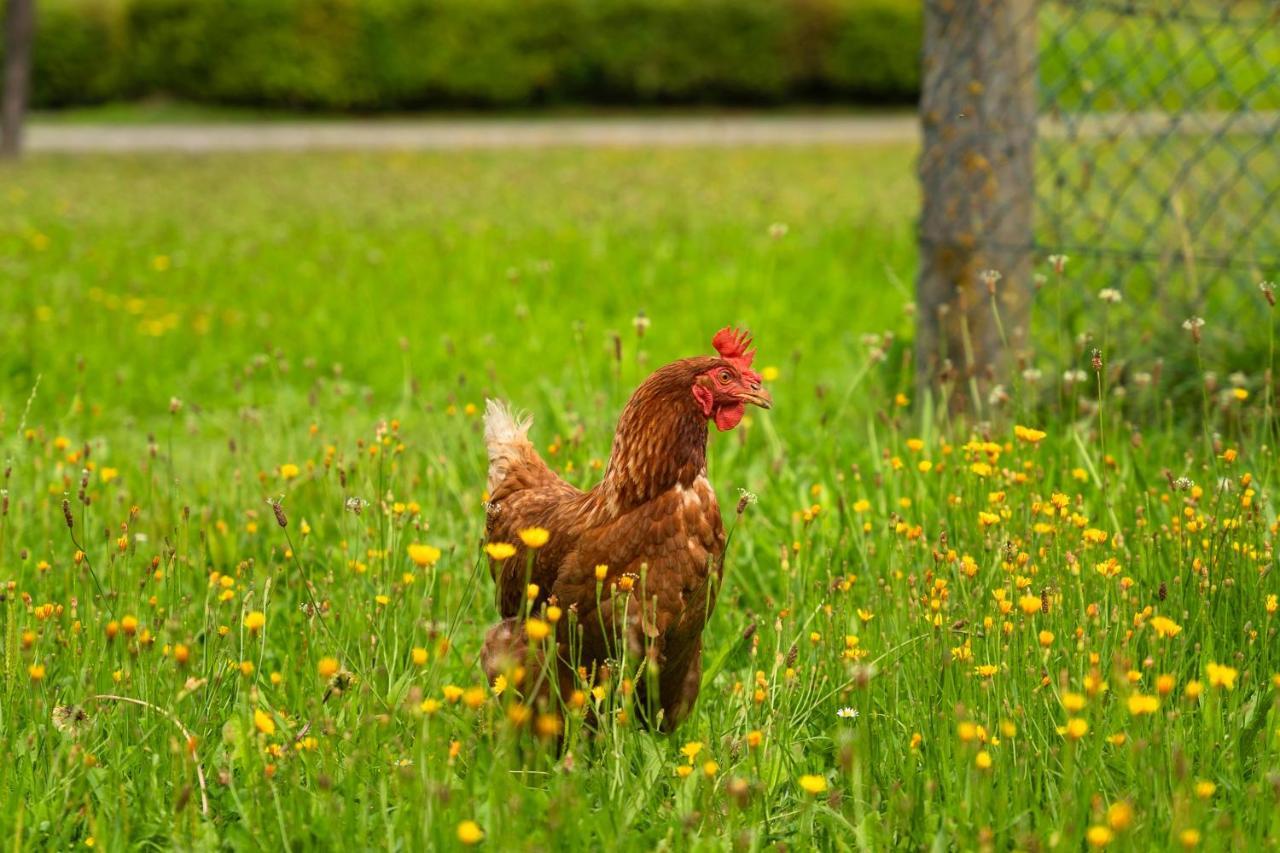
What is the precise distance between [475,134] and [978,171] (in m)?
15.6

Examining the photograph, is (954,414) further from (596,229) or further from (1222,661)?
(596,229)

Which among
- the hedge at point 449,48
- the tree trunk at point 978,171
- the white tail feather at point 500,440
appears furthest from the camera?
the hedge at point 449,48

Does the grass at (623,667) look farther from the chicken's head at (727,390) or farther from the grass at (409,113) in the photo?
the grass at (409,113)

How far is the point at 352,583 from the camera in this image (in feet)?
10.8

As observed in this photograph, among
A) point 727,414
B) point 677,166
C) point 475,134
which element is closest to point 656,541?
point 727,414

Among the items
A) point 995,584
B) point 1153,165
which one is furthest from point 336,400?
point 1153,165

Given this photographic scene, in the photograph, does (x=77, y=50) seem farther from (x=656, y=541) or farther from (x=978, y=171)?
(x=656, y=541)

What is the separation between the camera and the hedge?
71.5ft

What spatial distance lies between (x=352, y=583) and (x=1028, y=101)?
290 cm

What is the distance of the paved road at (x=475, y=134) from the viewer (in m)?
17.6

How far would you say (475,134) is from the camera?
19.6 m

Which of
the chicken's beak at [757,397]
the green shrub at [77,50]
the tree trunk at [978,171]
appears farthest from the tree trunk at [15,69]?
the chicken's beak at [757,397]

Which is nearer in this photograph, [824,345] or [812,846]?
[812,846]

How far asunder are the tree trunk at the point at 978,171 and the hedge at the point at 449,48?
17949mm
